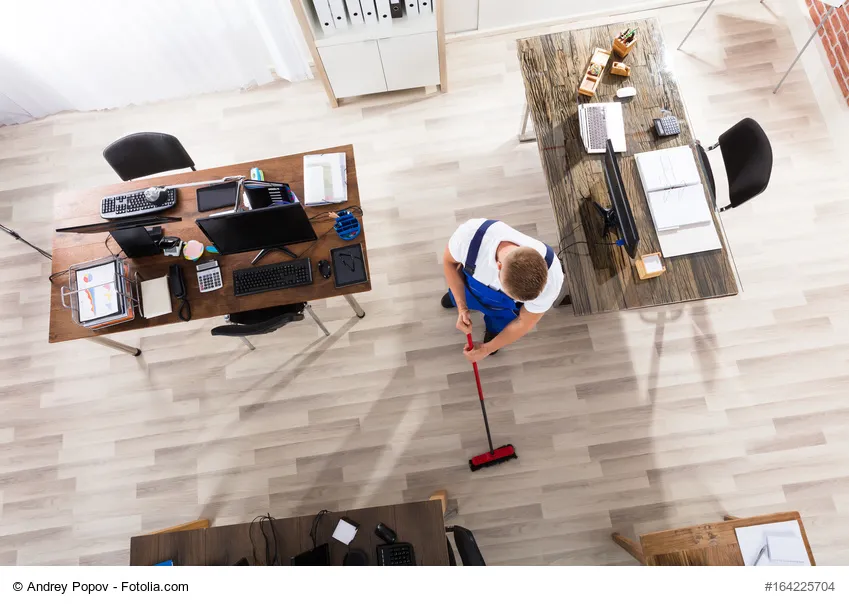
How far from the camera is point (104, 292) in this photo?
2.78 meters

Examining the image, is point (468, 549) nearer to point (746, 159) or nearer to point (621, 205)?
point (621, 205)

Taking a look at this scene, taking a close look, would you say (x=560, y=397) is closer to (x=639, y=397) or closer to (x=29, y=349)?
(x=639, y=397)

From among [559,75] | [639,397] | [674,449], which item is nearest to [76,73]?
[559,75]

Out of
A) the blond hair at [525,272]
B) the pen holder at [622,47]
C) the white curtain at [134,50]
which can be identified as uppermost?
the white curtain at [134,50]

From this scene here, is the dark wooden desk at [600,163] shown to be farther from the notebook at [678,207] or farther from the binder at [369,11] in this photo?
the binder at [369,11]

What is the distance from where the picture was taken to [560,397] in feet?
11.1

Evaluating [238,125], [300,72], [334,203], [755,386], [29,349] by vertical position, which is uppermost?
[300,72]

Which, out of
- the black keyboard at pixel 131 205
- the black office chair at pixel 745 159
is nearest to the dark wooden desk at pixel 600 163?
the black office chair at pixel 745 159

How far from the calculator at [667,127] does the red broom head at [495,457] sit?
82.3 inches

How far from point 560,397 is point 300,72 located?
3.24m

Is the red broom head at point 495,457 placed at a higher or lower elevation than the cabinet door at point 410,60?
lower

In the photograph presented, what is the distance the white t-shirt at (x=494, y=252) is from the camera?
2273 mm

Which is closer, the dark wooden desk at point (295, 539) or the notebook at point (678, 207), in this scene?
the dark wooden desk at point (295, 539)
